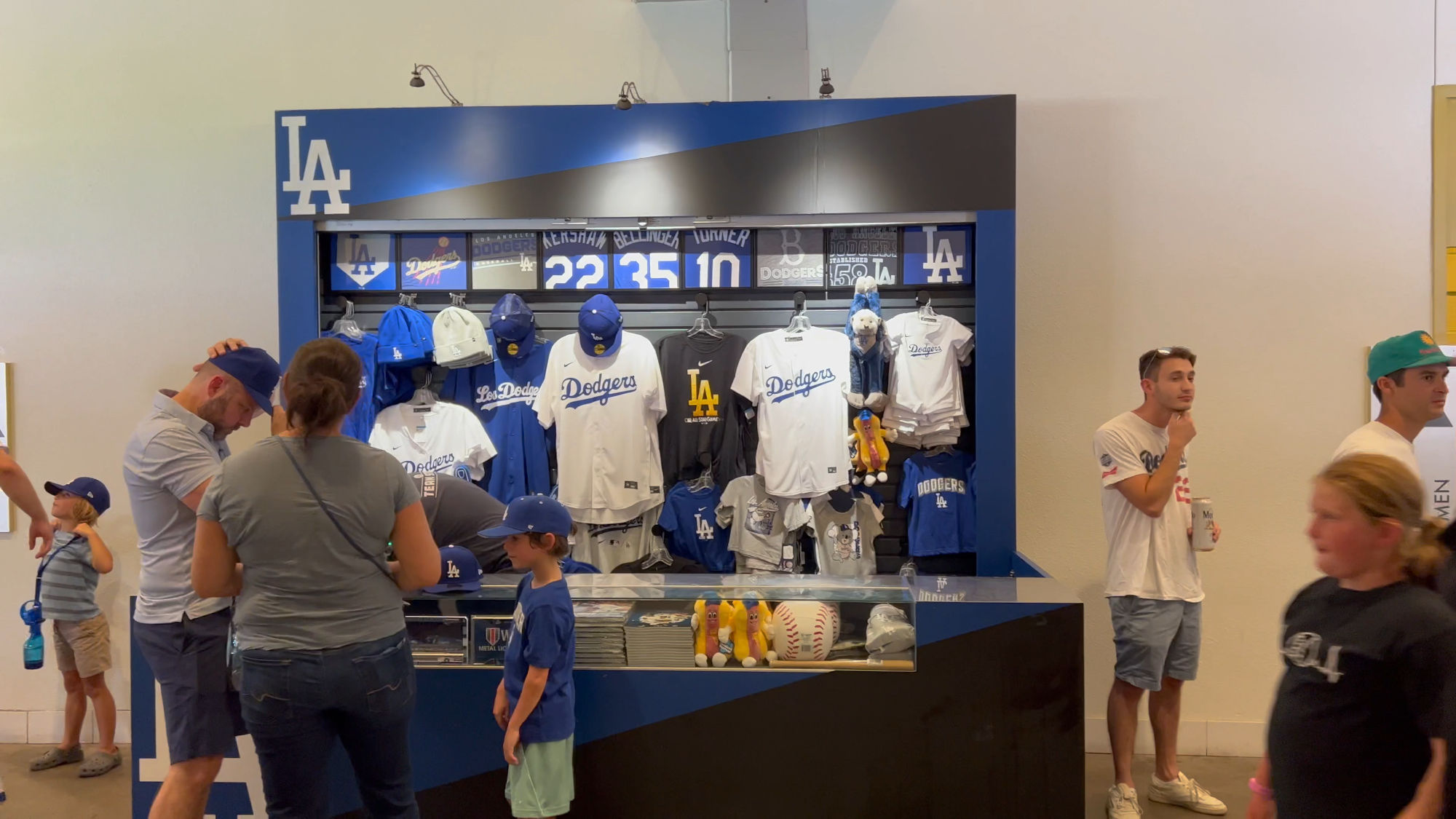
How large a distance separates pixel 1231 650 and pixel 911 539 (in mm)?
1654

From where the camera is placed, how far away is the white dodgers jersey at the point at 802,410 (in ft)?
13.0

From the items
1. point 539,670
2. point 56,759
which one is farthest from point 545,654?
point 56,759

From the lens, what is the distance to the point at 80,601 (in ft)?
13.0

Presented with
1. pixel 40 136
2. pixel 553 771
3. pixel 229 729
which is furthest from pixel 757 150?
pixel 40 136

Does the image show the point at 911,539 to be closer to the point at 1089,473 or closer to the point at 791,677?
the point at 1089,473

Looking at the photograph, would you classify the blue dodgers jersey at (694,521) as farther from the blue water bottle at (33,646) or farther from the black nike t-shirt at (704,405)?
the blue water bottle at (33,646)

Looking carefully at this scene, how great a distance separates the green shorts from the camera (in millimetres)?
2520

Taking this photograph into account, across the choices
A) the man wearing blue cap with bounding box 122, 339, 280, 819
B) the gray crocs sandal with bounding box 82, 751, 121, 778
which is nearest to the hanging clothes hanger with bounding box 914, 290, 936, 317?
the man wearing blue cap with bounding box 122, 339, 280, 819

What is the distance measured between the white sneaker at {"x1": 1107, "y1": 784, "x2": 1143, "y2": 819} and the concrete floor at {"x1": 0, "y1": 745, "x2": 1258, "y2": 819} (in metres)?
0.12

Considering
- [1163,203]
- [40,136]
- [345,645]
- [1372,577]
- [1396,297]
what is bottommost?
[345,645]

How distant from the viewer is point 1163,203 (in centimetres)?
426

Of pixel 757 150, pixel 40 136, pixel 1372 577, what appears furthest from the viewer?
pixel 40 136

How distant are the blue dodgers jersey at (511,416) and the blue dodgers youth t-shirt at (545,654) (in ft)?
5.29

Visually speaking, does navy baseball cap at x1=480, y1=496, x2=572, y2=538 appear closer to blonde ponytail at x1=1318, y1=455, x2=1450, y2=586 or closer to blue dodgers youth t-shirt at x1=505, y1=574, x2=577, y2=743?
blue dodgers youth t-shirt at x1=505, y1=574, x2=577, y2=743
